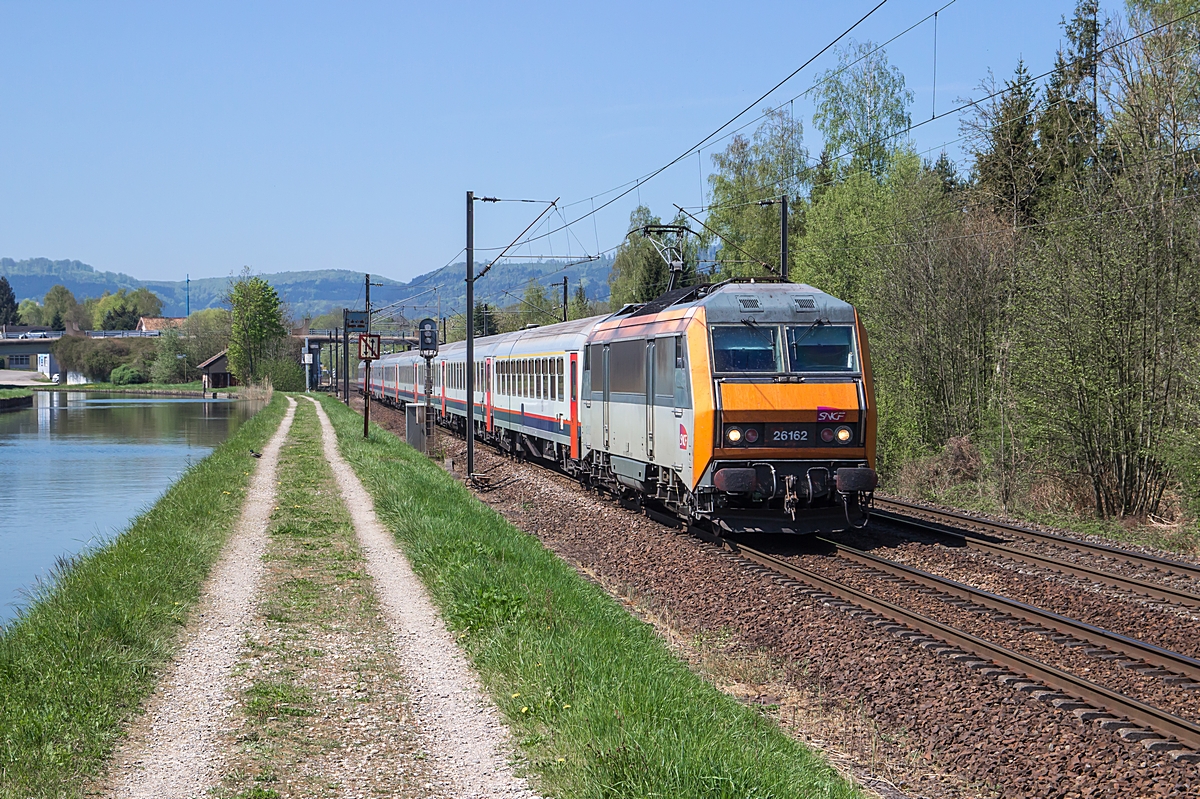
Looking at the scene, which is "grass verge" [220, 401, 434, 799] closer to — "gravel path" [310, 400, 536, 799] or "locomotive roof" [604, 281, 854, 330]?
"gravel path" [310, 400, 536, 799]

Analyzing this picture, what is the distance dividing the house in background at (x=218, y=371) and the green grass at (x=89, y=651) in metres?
105

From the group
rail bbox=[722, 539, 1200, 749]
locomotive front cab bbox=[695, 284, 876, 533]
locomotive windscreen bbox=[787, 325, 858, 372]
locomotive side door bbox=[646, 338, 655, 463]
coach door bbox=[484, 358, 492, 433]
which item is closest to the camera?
rail bbox=[722, 539, 1200, 749]

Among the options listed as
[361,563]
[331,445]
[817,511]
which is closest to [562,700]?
[361,563]

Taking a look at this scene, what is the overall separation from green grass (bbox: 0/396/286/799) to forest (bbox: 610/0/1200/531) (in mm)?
12967

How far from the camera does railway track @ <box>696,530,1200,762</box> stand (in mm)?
7496

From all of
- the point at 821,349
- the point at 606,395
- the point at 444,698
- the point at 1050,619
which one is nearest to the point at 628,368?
the point at 606,395

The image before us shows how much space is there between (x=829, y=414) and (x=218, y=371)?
111942 mm

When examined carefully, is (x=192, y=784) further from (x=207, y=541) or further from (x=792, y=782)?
(x=207, y=541)

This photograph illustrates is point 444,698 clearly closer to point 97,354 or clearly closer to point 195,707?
point 195,707

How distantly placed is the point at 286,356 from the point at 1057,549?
102 m

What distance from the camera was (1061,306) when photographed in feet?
57.5

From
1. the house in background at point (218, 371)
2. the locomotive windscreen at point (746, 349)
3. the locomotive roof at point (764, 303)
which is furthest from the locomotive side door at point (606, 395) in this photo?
the house in background at point (218, 371)

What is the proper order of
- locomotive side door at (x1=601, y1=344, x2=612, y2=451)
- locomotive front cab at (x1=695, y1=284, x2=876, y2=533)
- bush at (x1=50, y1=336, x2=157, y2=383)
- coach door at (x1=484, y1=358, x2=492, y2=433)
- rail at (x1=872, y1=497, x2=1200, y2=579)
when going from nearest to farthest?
rail at (x1=872, y1=497, x2=1200, y2=579) < locomotive front cab at (x1=695, y1=284, x2=876, y2=533) < locomotive side door at (x1=601, y1=344, x2=612, y2=451) < coach door at (x1=484, y1=358, x2=492, y2=433) < bush at (x1=50, y1=336, x2=157, y2=383)

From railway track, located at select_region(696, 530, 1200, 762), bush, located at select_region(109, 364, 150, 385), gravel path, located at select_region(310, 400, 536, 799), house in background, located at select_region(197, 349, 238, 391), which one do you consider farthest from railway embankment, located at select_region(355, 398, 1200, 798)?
bush, located at select_region(109, 364, 150, 385)
